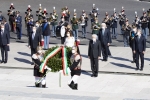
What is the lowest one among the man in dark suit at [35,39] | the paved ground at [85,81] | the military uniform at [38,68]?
the paved ground at [85,81]

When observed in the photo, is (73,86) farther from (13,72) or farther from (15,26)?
(15,26)

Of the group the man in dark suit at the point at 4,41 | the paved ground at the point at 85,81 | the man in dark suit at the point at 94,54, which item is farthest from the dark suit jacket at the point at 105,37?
the man in dark suit at the point at 4,41

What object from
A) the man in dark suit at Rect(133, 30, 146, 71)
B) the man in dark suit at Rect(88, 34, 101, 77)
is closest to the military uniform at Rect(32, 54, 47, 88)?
the man in dark suit at Rect(88, 34, 101, 77)

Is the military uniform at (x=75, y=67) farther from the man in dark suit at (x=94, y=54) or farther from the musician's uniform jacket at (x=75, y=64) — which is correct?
the man in dark suit at (x=94, y=54)

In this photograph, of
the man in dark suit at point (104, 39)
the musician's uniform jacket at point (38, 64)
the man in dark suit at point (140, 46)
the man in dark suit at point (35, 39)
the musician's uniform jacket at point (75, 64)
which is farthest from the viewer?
the man in dark suit at point (104, 39)

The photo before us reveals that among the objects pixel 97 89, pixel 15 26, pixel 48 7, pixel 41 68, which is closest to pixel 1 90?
pixel 41 68

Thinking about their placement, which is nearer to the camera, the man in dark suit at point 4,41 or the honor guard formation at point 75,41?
the honor guard formation at point 75,41

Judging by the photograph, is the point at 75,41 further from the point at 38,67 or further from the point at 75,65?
the point at 75,65

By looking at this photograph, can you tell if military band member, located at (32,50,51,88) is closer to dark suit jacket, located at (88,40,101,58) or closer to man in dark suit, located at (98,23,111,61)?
dark suit jacket, located at (88,40,101,58)

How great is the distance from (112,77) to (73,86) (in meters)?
3.27

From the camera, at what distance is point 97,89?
2070 cm

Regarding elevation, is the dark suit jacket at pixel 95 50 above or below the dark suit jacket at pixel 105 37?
below

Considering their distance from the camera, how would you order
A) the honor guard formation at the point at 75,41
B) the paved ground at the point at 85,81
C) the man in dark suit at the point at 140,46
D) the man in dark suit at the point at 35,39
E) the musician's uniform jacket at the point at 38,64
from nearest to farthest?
the paved ground at the point at 85,81, the musician's uniform jacket at the point at 38,64, the honor guard formation at the point at 75,41, the man in dark suit at the point at 140,46, the man in dark suit at the point at 35,39

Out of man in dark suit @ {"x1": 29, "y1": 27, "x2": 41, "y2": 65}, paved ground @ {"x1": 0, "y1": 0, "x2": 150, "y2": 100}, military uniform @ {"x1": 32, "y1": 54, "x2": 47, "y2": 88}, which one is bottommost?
paved ground @ {"x1": 0, "y1": 0, "x2": 150, "y2": 100}
